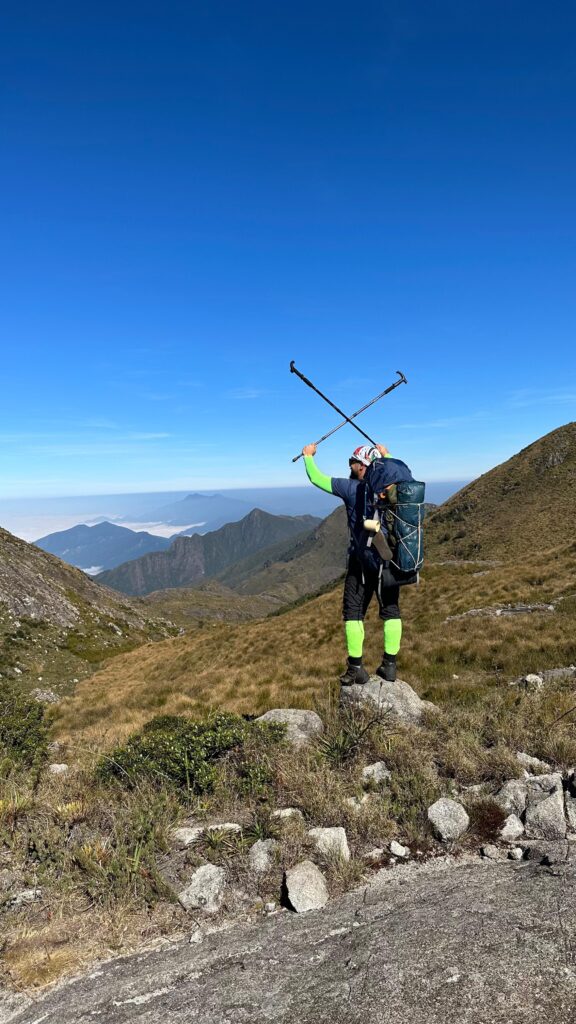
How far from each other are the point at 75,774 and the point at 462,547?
71.9 meters

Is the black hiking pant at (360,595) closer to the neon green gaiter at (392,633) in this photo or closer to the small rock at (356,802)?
the neon green gaiter at (392,633)

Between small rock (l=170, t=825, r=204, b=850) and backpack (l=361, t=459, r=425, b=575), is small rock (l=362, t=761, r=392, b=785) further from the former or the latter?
backpack (l=361, t=459, r=425, b=575)

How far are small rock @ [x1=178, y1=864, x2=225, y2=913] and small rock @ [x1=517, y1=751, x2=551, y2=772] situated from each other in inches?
148

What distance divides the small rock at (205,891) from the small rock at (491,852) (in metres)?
2.43

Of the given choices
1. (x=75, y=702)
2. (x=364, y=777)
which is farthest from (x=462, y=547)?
(x=364, y=777)

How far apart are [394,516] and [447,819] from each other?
434 cm

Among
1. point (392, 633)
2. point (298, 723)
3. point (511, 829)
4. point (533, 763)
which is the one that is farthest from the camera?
point (392, 633)

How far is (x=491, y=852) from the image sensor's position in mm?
4398

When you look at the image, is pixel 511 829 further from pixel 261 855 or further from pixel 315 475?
pixel 315 475

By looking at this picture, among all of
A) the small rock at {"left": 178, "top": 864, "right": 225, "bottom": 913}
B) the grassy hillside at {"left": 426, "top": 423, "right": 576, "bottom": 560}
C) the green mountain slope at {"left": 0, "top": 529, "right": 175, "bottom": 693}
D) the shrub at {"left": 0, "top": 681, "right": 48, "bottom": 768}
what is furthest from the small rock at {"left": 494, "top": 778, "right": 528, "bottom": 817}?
the grassy hillside at {"left": 426, "top": 423, "right": 576, "bottom": 560}

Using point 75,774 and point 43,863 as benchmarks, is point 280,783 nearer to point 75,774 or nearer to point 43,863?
point 43,863

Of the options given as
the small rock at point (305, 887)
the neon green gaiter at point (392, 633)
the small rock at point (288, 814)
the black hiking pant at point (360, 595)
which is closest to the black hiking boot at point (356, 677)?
the neon green gaiter at point (392, 633)

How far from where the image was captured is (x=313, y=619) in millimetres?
28359

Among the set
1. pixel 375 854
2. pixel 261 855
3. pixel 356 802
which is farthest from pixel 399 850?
pixel 261 855
